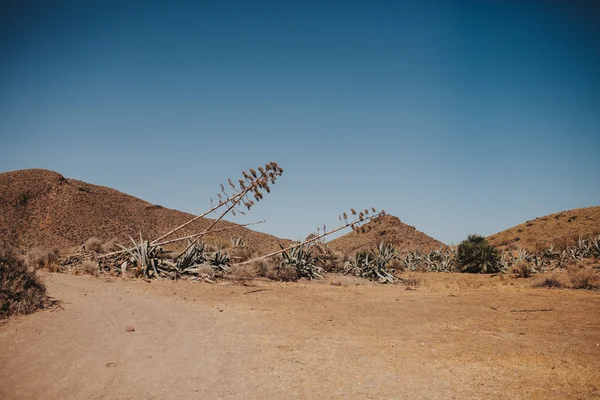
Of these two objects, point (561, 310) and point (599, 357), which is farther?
point (561, 310)

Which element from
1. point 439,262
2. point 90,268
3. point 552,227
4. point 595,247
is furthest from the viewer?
point 552,227

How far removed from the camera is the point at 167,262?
13.3 m

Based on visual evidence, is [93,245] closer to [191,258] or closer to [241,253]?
[191,258]

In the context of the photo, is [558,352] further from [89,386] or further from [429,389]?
[89,386]

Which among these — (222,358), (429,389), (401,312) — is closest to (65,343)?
(222,358)

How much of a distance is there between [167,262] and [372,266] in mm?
8317

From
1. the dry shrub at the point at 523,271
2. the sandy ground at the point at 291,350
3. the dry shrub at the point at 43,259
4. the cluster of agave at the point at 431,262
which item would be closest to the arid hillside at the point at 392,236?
the cluster of agave at the point at 431,262

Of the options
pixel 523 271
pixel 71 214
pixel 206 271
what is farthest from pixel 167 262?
pixel 71 214

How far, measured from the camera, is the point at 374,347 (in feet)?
18.6

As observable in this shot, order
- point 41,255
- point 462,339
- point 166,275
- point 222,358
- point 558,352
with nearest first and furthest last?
point 222,358 < point 558,352 < point 462,339 < point 166,275 < point 41,255

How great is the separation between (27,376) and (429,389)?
14.4 feet

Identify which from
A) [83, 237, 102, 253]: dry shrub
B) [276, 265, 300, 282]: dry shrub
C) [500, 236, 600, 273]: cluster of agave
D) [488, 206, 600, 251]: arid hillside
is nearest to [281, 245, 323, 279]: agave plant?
[276, 265, 300, 282]: dry shrub

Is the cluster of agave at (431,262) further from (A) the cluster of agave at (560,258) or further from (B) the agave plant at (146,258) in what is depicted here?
(B) the agave plant at (146,258)

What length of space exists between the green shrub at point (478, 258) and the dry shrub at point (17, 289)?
19.6m
